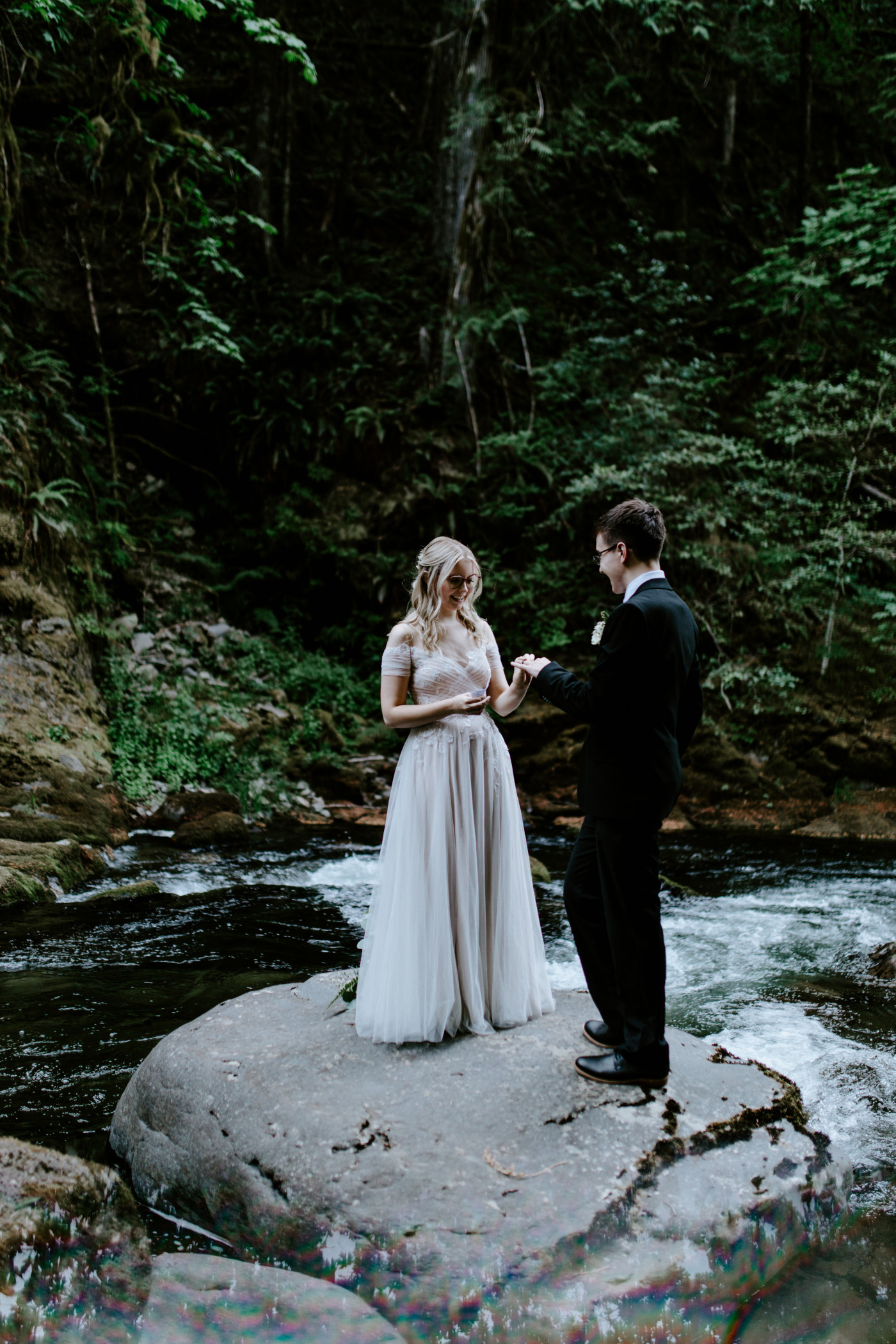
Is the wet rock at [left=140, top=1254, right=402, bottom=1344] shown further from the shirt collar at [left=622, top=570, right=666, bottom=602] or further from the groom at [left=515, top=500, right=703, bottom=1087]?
the shirt collar at [left=622, top=570, right=666, bottom=602]

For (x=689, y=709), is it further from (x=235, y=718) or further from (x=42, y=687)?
(x=235, y=718)

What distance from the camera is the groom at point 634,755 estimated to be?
10.4ft

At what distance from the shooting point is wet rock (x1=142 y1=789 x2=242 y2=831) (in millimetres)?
9047

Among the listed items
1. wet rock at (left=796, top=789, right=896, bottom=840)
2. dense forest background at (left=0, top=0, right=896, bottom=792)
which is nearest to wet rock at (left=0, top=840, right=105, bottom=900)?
dense forest background at (left=0, top=0, right=896, bottom=792)

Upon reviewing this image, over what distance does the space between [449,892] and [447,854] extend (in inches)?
6.6

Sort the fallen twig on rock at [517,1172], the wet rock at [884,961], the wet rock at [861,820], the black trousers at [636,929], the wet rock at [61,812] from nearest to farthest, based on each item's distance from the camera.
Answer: the fallen twig on rock at [517,1172] → the black trousers at [636,929] → the wet rock at [884,961] → the wet rock at [61,812] → the wet rock at [861,820]

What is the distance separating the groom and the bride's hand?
47 centimetres

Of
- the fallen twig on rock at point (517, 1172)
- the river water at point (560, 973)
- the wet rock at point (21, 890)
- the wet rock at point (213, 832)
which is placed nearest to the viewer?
the fallen twig on rock at point (517, 1172)

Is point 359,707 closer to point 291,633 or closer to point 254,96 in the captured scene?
point 291,633

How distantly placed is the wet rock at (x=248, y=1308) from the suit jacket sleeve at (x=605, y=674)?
79.7 inches

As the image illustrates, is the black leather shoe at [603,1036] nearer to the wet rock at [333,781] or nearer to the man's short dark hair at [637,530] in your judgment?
the man's short dark hair at [637,530]

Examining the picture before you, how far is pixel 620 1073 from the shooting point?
325cm

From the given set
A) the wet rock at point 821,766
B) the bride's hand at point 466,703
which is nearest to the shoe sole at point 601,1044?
the bride's hand at point 466,703

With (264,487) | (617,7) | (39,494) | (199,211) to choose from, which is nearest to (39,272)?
(199,211)
